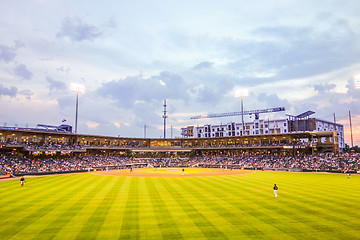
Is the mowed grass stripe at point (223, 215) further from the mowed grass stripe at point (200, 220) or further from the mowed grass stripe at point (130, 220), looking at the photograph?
the mowed grass stripe at point (130, 220)

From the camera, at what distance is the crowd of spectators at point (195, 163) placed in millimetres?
50375

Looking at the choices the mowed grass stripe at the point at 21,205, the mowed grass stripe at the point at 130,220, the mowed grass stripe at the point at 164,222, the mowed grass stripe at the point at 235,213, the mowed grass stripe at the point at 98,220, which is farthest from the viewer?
the mowed grass stripe at the point at 21,205

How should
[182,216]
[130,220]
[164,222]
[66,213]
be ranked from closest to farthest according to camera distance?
[164,222]
[130,220]
[182,216]
[66,213]

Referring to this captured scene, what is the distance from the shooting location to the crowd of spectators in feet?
165

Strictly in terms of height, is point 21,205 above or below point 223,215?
below

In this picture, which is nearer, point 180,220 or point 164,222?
point 164,222

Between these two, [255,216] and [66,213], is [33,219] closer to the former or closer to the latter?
[66,213]

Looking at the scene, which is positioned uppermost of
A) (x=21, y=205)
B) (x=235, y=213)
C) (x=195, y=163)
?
(x=235, y=213)

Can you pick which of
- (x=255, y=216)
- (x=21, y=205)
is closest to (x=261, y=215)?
(x=255, y=216)

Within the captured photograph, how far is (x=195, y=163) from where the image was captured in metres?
80.2

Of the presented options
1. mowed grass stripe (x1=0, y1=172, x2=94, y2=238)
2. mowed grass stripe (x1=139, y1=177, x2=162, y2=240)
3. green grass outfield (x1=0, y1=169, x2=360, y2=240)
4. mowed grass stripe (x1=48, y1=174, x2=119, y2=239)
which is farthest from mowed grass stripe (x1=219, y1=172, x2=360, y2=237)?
mowed grass stripe (x1=0, y1=172, x2=94, y2=238)

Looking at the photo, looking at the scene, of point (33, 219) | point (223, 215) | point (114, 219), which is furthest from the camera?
point (223, 215)

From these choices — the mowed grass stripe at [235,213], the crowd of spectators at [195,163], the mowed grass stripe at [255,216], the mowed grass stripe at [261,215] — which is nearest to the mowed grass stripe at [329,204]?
the mowed grass stripe at [261,215]

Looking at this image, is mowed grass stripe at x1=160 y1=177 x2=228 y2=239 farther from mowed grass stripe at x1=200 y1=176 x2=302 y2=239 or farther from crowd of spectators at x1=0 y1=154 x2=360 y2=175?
crowd of spectators at x1=0 y1=154 x2=360 y2=175
